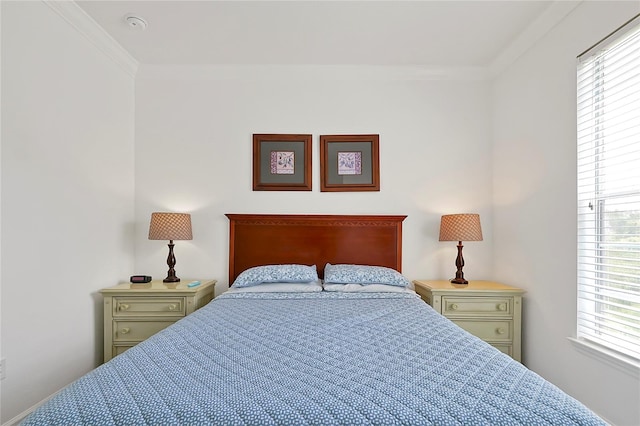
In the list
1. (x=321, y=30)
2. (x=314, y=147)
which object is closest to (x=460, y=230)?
(x=314, y=147)

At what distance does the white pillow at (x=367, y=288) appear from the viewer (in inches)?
88.5

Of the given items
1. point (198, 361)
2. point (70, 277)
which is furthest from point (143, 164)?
point (198, 361)

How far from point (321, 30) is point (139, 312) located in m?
2.55

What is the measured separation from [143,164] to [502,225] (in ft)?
10.9

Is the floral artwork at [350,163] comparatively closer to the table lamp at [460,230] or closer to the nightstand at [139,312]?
the table lamp at [460,230]

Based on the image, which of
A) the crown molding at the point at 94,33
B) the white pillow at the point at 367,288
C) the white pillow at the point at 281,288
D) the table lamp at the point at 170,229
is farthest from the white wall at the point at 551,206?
the crown molding at the point at 94,33

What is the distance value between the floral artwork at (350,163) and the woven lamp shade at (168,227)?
57.4 inches

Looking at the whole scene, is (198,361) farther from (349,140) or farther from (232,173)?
(349,140)

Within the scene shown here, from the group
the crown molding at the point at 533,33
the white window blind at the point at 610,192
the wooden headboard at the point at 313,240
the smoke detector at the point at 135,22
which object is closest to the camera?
the white window blind at the point at 610,192

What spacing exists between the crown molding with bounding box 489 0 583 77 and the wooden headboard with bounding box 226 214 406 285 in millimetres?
1595

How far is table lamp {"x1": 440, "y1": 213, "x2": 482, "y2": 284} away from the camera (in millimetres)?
2492

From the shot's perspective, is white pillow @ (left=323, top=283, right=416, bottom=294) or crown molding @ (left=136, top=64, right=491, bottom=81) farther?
crown molding @ (left=136, top=64, right=491, bottom=81)

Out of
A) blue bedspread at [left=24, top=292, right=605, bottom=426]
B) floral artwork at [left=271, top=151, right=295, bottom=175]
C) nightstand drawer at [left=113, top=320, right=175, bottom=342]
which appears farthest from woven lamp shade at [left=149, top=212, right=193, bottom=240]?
blue bedspread at [left=24, top=292, right=605, bottom=426]

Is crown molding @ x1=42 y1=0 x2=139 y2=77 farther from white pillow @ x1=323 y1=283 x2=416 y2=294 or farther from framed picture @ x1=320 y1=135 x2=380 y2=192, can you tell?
white pillow @ x1=323 y1=283 x2=416 y2=294
